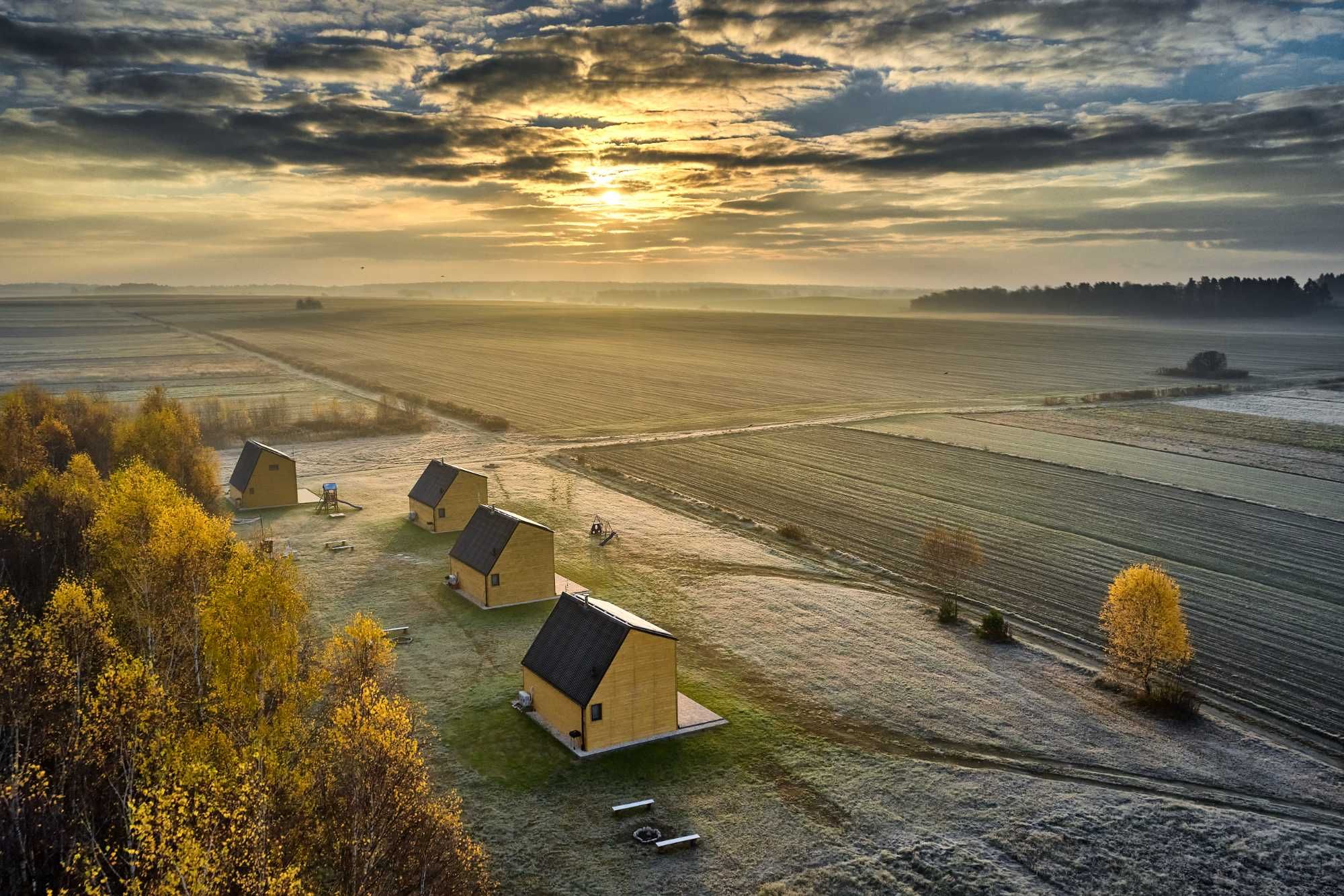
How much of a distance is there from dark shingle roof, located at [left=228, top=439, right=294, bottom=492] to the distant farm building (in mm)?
A: 40083

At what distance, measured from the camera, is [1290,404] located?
120m

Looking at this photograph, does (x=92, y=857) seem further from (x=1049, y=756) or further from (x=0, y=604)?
(x=1049, y=756)

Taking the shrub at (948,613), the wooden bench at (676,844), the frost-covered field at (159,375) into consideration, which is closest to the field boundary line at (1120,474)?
the shrub at (948,613)

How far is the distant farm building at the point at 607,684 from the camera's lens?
32.8 metres

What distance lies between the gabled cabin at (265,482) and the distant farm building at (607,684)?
39242 millimetres

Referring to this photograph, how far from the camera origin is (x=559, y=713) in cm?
3384

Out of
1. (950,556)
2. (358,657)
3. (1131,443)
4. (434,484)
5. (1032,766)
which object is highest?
(358,657)

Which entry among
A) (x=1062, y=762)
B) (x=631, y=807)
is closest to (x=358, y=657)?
(x=631, y=807)

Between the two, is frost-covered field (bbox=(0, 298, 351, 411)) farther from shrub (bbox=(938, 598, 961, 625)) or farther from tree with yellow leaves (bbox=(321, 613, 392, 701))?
shrub (bbox=(938, 598, 961, 625))

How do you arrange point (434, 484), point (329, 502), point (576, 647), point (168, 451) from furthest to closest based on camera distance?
point (329, 502), point (434, 484), point (168, 451), point (576, 647)

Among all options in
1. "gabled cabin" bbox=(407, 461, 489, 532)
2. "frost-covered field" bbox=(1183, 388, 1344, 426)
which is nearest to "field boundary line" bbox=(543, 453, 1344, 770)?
"gabled cabin" bbox=(407, 461, 489, 532)

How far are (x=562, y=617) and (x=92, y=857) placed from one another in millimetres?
18690

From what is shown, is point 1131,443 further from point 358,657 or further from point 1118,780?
point 358,657

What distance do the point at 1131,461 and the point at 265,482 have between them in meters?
76.4
